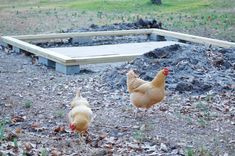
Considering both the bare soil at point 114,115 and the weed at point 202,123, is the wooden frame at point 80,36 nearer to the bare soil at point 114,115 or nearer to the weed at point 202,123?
the bare soil at point 114,115

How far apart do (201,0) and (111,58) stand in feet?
58.4

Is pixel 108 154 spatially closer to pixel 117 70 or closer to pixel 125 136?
pixel 125 136

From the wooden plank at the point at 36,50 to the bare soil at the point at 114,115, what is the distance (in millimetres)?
276

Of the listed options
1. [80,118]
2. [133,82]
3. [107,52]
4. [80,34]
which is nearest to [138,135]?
[80,118]

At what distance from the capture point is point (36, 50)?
37.7 feet

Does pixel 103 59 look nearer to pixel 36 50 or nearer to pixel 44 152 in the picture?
pixel 36 50

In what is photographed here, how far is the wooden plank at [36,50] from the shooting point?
34.5 feet

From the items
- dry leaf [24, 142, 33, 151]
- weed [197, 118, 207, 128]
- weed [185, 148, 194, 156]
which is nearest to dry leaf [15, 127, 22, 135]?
dry leaf [24, 142, 33, 151]

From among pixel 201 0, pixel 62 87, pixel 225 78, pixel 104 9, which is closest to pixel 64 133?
pixel 62 87

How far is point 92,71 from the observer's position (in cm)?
1066

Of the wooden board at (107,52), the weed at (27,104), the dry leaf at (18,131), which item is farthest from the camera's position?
the wooden board at (107,52)

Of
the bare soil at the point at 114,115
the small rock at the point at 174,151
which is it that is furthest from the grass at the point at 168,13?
the small rock at the point at 174,151

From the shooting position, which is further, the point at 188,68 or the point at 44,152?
the point at 188,68

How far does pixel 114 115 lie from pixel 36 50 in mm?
4135
